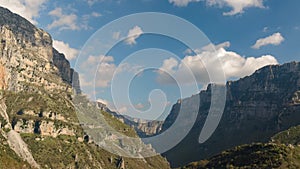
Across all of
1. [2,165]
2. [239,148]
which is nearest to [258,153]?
[239,148]

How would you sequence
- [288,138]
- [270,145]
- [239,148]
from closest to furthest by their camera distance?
[270,145], [239,148], [288,138]

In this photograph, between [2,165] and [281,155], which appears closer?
[281,155]

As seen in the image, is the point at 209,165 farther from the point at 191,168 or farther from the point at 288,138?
the point at 288,138

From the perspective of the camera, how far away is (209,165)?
144m

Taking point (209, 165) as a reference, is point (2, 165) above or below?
above

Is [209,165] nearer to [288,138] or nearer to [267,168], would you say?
[267,168]

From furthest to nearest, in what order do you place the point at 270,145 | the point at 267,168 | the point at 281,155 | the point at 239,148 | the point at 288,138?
the point at 288,138 < the point at 239,148 < the point at 270,145 < the point at 281,155 < the point at 267,168

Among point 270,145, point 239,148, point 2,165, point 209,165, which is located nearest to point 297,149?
point 270,145

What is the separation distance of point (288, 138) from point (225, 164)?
75346mm

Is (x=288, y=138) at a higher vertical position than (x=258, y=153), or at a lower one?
higher

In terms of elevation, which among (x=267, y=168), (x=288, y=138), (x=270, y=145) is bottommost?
(x=267, y=168)

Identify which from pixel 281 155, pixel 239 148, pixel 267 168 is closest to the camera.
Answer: pixel 267 168

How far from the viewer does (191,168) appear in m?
149

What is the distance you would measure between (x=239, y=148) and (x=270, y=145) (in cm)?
1375
